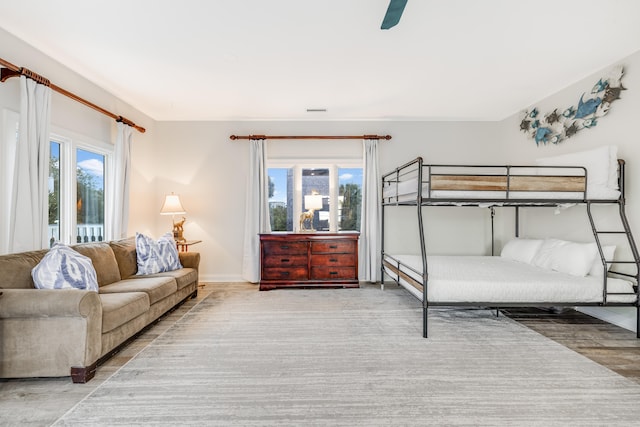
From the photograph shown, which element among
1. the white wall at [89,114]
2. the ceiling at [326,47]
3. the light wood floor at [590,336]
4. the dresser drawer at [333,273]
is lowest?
the light wood floor at [590,336]

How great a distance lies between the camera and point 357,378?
7.09ft

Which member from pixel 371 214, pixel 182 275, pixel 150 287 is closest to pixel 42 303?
pixel 150 287

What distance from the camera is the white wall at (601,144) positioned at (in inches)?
121

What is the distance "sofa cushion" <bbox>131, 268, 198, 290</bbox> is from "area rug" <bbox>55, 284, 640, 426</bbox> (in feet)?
1.59

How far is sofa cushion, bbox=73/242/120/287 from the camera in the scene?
310 centimetres

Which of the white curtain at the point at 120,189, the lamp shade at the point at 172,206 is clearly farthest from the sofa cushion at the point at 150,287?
the lamp shade at the point at 172,206

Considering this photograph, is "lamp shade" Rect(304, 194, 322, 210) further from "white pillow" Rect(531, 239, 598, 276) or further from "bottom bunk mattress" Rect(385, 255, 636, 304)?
"white pillow" Rect(531, 239, 598, 276)

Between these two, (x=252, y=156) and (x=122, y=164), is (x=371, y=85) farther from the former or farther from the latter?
(x=122, y=164)

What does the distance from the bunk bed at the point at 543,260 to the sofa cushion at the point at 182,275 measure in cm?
261

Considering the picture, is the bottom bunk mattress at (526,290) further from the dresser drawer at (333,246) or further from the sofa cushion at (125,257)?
the sofa cushion at (125,257)

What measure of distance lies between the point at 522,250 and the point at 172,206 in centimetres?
495

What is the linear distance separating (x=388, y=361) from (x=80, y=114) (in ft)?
13.6

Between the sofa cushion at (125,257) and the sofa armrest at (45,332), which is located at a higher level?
the sofa cushion at (125,257)

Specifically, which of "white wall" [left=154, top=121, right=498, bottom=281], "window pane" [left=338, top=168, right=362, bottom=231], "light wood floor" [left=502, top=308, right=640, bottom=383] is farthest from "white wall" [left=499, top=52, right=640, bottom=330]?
"window pane" [left=338, top=168, right=362, bottom=231]
